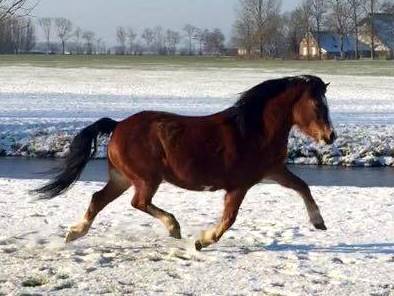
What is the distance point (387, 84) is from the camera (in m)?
36.2

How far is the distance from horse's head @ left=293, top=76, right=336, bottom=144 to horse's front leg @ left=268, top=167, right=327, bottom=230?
0.39m

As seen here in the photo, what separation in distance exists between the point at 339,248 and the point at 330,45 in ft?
342

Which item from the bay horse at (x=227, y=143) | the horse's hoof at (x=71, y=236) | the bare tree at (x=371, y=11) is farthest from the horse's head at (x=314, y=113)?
the bare tree at (x=371, y=11)

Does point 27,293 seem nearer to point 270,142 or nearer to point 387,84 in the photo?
point 270,142

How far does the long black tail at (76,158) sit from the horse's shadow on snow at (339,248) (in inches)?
67.6

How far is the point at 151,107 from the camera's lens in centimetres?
2355

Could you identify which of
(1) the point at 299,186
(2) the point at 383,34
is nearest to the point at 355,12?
(2) the point at 383,34

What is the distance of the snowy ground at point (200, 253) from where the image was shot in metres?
5.06

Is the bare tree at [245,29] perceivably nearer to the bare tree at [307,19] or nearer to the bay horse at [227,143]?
the bare tree at [307,19]

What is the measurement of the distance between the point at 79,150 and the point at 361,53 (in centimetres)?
10248

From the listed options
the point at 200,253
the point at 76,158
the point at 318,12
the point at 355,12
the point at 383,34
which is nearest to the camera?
the point at 200,253

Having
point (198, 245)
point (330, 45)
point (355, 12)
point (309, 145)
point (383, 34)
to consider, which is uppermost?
point (355, 12)

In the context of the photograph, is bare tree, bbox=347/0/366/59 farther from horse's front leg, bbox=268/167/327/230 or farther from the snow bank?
horse's front leg, bbox=268/167/327/230

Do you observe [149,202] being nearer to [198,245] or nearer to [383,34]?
[198,245]
